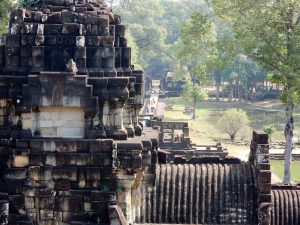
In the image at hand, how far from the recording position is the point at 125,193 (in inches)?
434

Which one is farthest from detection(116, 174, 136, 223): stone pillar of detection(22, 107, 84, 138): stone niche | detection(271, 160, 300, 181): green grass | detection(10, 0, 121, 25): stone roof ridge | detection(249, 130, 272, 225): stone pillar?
detection(271, 160, 300, 181): green grass

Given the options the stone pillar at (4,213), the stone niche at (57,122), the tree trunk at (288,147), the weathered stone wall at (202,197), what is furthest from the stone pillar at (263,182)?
the tree trunk at (288,147)

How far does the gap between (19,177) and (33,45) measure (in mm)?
2805

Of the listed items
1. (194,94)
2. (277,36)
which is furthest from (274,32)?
(194,94)

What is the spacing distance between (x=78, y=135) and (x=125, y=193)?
5.21 ft

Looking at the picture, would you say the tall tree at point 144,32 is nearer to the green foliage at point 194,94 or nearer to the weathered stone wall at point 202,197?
the green foliage at point 194,94

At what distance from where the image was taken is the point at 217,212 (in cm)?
1214

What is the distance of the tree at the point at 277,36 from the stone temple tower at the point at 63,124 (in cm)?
1192

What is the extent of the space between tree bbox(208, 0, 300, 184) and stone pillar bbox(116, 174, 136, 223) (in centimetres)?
1201

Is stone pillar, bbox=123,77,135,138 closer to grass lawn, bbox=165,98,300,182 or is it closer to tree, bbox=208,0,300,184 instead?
tree, bbox=208,0,300,184

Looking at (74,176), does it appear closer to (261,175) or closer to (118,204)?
(118,204)

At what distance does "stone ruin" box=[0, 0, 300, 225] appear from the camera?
10.6 metres

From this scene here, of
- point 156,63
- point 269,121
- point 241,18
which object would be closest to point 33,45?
point 241,18

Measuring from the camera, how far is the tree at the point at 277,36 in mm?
21516
